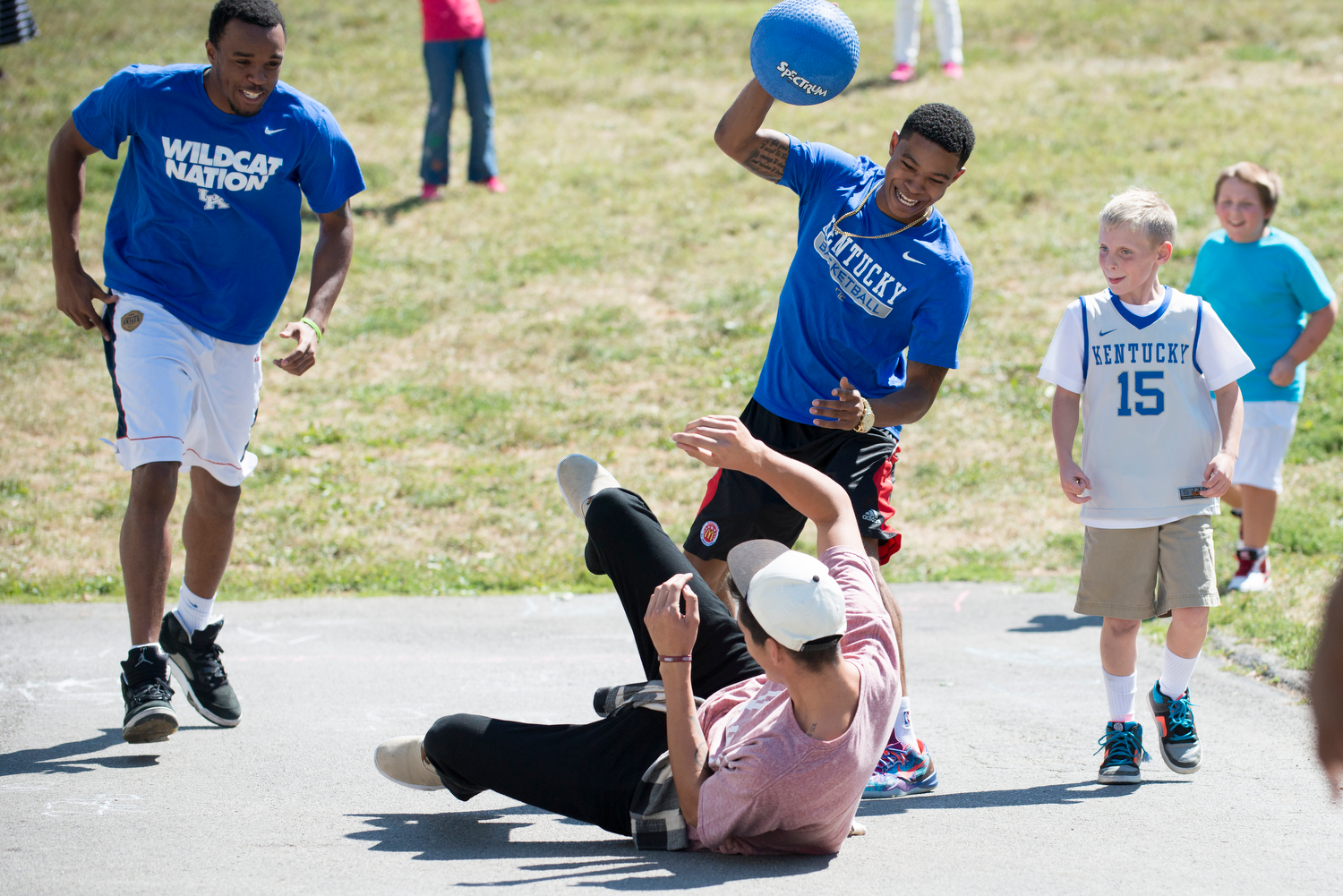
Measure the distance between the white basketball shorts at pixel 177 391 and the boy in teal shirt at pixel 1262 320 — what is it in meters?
4.82

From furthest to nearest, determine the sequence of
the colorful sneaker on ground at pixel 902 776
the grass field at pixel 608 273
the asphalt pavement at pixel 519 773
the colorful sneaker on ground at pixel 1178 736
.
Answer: the grass field at pixel 608 273, the colorful sneaker on ground at pixel 1178 736, the colorful sneaker on ground at pixel 902 776, the asphalt pavement at pixel 519 773

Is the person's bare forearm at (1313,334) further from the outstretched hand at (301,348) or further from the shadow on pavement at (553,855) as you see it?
the outstretched hand at (301,348)

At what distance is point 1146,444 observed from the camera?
4359mm

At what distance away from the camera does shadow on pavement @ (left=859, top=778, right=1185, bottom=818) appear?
3.95 meters

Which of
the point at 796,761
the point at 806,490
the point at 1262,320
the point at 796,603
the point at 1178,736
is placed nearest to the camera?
the point at 796,603

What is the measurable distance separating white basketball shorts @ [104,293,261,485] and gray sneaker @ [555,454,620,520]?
1.37 metres

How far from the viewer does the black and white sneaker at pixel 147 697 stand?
4.12m

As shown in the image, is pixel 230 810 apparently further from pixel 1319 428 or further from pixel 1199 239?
pixel 1199 239

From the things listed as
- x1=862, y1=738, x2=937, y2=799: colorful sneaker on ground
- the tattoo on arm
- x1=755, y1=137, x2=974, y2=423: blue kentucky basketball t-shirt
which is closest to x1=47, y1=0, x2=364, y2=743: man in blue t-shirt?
the tattoo on arm

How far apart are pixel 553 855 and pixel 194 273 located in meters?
2.49

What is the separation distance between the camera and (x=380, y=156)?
1341 centimetres

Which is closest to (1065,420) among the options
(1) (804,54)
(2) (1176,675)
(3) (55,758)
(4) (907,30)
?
(2) (1176,675)

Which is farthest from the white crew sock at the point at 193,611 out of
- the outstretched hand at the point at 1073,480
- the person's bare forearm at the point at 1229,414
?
the person's bare forearm at the point at 1229,414

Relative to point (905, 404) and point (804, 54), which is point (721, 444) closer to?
point (905, 404)
